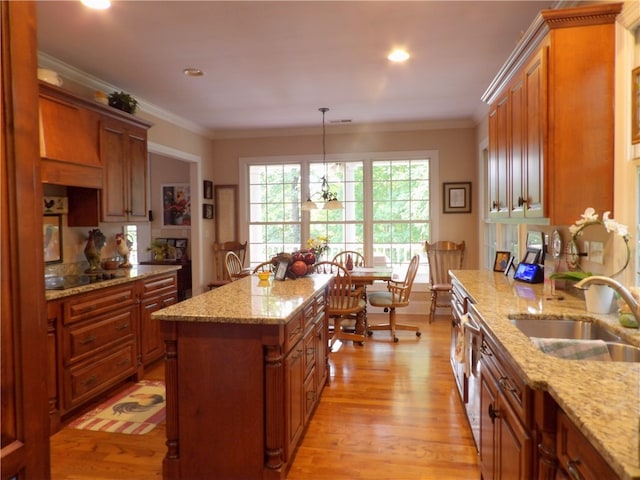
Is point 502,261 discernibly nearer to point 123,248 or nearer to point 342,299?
point 342,299

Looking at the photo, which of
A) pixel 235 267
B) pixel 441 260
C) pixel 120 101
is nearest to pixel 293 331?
pixel 120 101

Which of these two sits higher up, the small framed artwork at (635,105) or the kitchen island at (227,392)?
the small framed artwork at (635,105)

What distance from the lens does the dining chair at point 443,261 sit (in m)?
5.62

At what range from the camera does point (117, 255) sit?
4.12m

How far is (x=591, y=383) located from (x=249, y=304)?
1.57 meters

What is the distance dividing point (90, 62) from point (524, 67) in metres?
3.23

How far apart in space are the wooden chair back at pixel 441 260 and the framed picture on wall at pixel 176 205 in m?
3.65

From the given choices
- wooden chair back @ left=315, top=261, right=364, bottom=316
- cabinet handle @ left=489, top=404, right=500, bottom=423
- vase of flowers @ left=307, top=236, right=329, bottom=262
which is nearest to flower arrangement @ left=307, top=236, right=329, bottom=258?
vase of flowers @ left=307, top=236, right=329, bottom=262

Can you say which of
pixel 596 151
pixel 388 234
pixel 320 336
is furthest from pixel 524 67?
pixel 388 234

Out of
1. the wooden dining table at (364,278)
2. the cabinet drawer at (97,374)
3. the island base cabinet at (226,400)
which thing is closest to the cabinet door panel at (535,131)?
the island base cabinet at (226,400)

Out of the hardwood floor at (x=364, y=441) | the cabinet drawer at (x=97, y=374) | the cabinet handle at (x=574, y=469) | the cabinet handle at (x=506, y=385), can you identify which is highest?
the cabinet handle at (x=506, y=385)

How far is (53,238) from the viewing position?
3.36 metres

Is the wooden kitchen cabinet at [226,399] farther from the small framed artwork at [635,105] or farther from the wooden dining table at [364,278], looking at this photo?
the wooden dining table at [364,278]

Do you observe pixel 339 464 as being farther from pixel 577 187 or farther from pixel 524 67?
pixel 524 67
